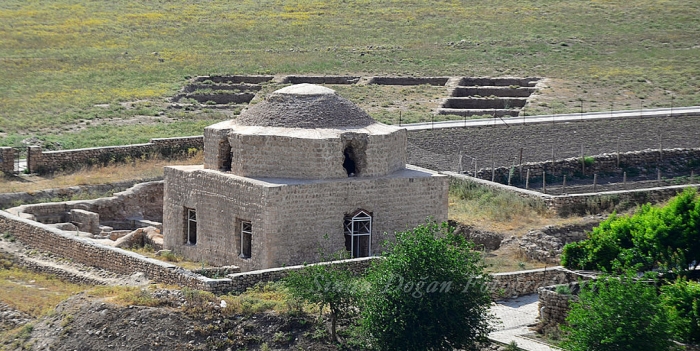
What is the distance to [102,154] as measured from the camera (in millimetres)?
45500

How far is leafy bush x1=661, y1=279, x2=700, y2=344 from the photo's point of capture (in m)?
25.9

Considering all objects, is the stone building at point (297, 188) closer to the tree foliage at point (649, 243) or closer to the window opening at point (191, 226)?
the window opening at point (191, 226)

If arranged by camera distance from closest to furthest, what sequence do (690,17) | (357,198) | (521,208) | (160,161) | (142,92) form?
(357,198) < (521,208) < (160,161) < (142,92) < (690,17)

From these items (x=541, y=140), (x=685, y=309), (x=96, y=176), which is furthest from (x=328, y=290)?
(x=541, y=140)

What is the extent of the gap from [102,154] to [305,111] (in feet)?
43.6

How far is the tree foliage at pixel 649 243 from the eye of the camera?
2956 cm

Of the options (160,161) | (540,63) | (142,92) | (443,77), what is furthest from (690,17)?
(160,161)

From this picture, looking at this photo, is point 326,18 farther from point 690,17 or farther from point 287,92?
point 287,92

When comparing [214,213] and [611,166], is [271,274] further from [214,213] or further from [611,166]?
[611,166]

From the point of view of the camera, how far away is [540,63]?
73.3 meters

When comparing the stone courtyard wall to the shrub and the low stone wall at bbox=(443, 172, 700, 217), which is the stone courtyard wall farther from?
the low stone wall at bbox=(443, 172, 700, 217)

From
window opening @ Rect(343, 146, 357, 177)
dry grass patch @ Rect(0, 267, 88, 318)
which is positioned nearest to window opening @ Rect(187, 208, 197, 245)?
dry grass patch @ Rect(0, 267, 88, 318)

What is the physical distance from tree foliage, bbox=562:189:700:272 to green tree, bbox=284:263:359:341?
4.99m

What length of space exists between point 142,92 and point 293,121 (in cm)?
3497
